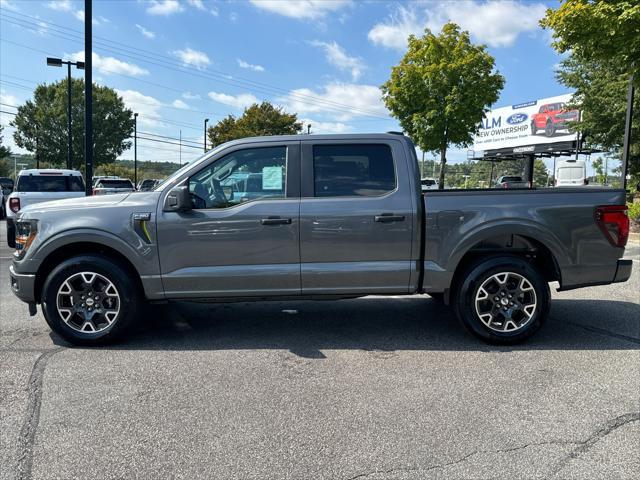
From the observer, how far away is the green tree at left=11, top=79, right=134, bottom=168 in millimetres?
45469

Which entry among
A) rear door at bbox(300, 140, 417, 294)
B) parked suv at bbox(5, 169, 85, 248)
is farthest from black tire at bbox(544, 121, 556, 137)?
rear door at bbox(300, 140, 417, 294)

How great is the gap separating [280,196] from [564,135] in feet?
122

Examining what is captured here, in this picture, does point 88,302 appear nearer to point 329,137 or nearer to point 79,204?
point 79,204

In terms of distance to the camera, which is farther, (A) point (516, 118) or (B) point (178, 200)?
(A) point (516, 118)

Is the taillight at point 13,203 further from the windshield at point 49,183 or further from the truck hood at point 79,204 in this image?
the truck hood at point 79,204

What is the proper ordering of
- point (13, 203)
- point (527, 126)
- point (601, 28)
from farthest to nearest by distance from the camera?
point (527, 126) < point (13, 203) < point (601, 28)

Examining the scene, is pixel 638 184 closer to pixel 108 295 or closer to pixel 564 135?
pixel 564 135

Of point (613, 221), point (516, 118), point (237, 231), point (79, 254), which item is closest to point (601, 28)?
point (613, 221)

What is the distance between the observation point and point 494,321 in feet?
15.6

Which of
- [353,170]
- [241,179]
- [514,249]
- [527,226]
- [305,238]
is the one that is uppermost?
[353,170]

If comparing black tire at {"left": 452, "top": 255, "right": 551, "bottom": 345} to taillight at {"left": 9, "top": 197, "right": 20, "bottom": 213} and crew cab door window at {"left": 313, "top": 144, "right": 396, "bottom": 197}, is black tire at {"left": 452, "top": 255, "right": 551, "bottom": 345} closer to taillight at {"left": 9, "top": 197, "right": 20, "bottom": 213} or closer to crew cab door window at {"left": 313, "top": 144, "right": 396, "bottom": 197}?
crew cab door window at {"left": 313, "top": 144, "right": 396, "bottom": 197}

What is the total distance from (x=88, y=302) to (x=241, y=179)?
184 cm

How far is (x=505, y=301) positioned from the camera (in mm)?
4742

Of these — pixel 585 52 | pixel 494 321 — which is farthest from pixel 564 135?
pixel 494 321
